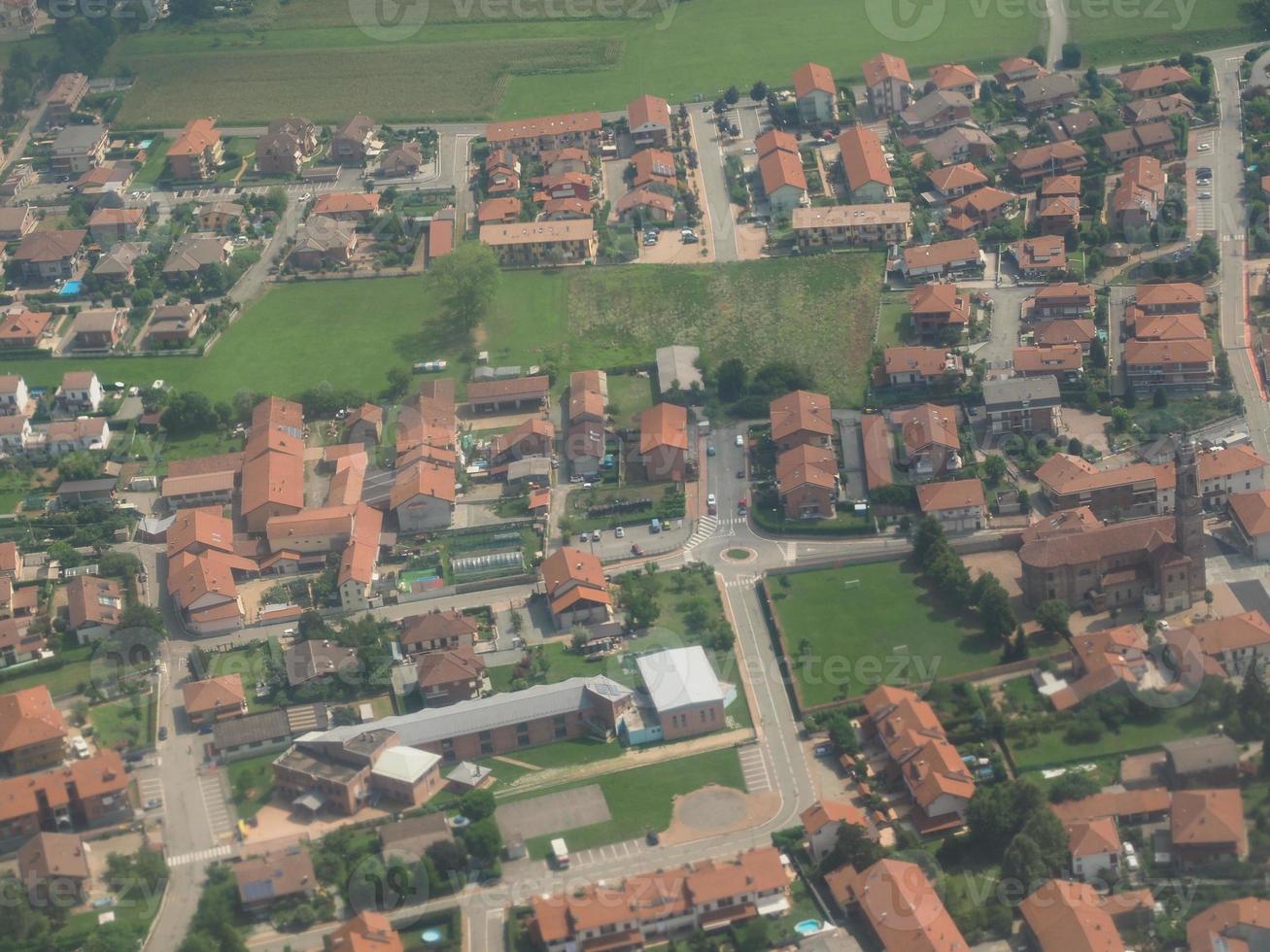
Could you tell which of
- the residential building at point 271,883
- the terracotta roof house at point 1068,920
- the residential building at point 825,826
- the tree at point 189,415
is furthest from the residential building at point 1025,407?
the residential building at point 271,883

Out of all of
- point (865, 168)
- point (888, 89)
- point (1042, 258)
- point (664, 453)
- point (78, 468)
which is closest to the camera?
point (664, 453)

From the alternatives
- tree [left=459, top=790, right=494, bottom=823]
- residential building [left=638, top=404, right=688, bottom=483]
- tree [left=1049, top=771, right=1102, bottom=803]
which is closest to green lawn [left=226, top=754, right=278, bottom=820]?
tree [left=459, top=790, right=494, bottom=823]

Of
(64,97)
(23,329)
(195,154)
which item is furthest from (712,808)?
(64,97)

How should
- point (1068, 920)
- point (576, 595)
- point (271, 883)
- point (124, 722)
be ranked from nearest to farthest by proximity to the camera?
point (1068, 920) < point (271, 883) < point (124, 722) < point (576, 595)

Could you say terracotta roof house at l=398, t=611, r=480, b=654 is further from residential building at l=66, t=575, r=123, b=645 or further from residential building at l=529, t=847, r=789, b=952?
residential building at l=529, t=847, r=789, b=952

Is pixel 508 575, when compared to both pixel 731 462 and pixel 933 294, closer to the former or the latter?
Result: pixel 731 462

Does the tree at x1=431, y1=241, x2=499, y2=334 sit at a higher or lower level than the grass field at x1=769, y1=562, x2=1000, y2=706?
higher

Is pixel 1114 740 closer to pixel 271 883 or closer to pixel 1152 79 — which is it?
pixel 271 883

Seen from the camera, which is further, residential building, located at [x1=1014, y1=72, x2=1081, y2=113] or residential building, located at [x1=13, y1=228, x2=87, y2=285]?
residential building, located at [x1=1014, y1=72, x2=1081, y2=113]

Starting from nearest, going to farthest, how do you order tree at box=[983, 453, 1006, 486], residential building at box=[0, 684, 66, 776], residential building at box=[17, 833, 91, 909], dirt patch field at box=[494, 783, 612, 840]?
residential building at box=[17, 833, 91, 909]
dirt patch field at box=[494, 783, 612, 840]
residential building at box=[0, 684, 66, 776]
tree at box=[983, 453, 1006, 486]
